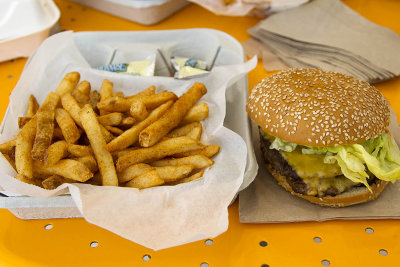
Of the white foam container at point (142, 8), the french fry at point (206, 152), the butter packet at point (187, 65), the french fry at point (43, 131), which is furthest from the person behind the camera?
the white foam container at point (142, 8)

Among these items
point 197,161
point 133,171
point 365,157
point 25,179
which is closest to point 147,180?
point 133,171

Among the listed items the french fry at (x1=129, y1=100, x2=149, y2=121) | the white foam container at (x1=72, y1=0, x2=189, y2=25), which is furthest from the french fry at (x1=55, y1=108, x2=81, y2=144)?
the white foam container at (x1=72, y1=0, x2=189, y2=25)

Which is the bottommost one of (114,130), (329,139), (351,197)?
(351,197)

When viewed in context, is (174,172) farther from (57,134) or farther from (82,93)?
(82,93)

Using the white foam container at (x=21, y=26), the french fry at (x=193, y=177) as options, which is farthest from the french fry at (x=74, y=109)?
the white foam container at (x=21, y=26)

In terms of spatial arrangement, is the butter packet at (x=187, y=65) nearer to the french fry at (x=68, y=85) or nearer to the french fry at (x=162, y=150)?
the french fry at (x=68, y=85)

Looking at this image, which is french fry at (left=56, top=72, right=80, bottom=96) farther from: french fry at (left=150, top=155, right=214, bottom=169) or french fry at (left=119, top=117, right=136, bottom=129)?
french fry at (left=150, top=155, right=214, bottom=169)
